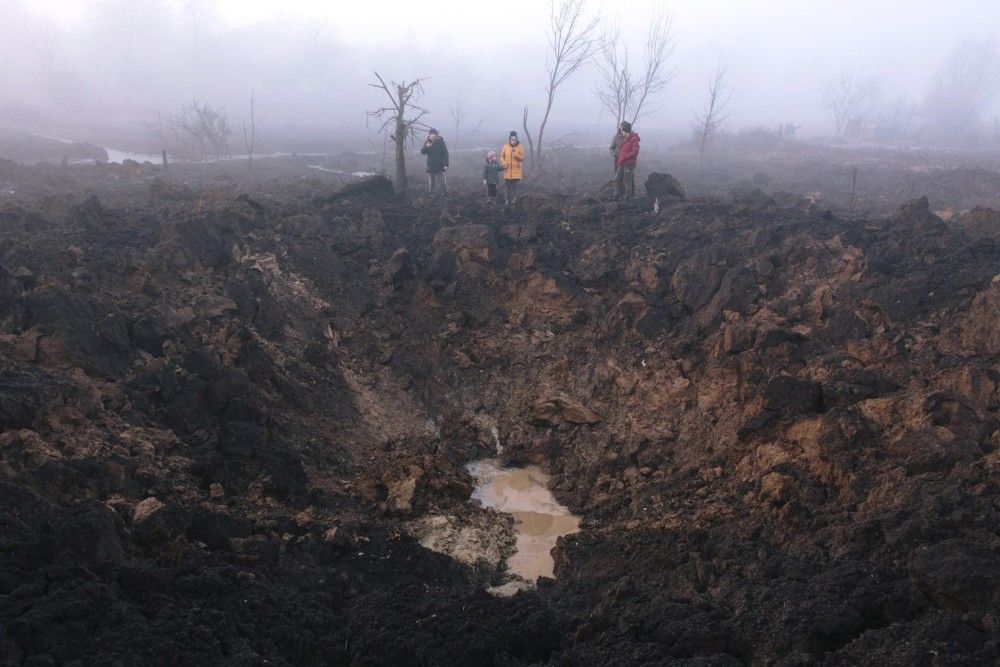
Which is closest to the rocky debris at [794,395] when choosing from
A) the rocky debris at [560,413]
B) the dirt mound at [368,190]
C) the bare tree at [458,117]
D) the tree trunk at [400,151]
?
the rocky debris at [560,413]

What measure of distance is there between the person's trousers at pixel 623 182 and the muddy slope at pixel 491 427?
110 centimetres

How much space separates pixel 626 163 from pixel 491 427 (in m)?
6.47

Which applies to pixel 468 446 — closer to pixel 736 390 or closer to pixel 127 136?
pixel 736 390

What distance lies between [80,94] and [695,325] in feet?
216

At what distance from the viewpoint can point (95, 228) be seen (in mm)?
9578

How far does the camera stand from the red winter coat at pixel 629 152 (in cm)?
1255

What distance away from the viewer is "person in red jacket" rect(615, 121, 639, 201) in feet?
41.2

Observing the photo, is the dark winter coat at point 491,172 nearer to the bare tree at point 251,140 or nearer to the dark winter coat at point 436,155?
the dark winter coat at point 436,155

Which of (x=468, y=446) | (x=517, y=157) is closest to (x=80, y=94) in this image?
(x=517, y=157)

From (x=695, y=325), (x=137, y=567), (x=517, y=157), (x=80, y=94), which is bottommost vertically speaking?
(x=137, y=567)

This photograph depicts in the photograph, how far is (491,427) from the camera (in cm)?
854

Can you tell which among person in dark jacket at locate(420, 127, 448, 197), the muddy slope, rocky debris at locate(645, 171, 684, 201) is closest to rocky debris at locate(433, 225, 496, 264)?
the muddy slope

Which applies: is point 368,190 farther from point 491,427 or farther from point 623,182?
point 491,427

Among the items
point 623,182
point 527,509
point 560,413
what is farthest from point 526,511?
point 623,182
